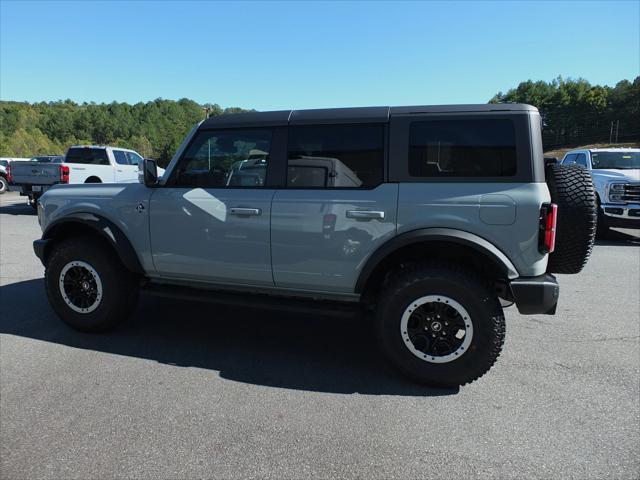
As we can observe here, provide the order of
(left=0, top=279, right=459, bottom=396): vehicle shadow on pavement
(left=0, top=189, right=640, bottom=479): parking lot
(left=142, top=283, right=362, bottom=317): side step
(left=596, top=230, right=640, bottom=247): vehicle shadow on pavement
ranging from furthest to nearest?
1. (left=596, top=230, right=640, bottom=247): vehicle shadow on pavement
2. (left=142, top=283, right=362, bottom=317): side step
3. (left=0, top=279, right=459, bottom=396): vehicle shadow on pavement
4. (left=0, top=189, right=640, bottom=479): parking lot

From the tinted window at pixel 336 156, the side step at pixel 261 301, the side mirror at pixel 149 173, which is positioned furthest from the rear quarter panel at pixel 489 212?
the side mirror at pixel 149 173

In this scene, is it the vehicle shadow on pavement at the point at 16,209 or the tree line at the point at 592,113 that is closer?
the vehicle shadow on pavement at the point at 16,209

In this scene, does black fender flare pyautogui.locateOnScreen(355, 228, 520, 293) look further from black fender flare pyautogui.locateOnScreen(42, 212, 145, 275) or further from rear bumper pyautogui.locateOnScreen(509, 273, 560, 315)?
black fender flare pyautogui.locateOnScreen(42, 212, 145, 275)

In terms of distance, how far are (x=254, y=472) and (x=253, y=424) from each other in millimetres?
452

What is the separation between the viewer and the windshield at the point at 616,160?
1095 cm

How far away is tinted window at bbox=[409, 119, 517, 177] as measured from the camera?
310 cm

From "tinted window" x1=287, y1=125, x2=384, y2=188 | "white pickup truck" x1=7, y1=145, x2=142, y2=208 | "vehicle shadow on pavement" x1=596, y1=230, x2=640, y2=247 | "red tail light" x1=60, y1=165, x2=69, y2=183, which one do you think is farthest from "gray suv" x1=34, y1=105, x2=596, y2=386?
"white pickup truck" x1=7, y1=145, x2=142, y2=208

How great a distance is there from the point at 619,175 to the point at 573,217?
815 centimetres

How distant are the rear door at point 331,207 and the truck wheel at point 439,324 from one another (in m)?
0.39

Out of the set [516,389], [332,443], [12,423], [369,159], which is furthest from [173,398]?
[516,389]

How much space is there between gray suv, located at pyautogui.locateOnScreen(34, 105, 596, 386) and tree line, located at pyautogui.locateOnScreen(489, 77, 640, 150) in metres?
99.2

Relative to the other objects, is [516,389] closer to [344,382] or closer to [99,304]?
[344,382]

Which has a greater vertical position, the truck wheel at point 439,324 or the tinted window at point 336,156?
the tinted window at point 336,156

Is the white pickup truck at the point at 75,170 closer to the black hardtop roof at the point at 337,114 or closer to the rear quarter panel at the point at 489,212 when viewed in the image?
the black hardtop roof at the point at 337,114
